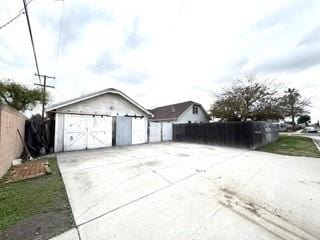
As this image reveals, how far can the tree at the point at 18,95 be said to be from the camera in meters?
15.3

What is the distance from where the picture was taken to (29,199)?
325 centimetres

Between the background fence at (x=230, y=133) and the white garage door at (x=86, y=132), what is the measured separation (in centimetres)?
730

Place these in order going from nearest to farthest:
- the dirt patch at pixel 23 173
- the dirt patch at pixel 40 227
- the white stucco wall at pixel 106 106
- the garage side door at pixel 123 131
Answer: the dirt patch at pixel 40 227
the dirt patch at pixel 23 173
the white stucco wall at pixel 106 106
the garage side door at pixel 123 131

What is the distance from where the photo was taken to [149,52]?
1045 centimetres

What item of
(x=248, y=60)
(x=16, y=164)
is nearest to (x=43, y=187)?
(x=16, y=164)

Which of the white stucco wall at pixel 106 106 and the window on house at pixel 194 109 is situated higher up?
the window on house at pixel 194 109

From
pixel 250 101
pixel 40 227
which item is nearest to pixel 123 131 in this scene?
pixel 40 227

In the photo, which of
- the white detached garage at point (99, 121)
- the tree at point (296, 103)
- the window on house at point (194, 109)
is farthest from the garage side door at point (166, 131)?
the tree at point (296, 103)

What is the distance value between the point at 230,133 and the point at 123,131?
827cm

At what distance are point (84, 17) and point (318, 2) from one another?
8502 millimetres

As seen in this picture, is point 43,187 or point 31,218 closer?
point 31,218

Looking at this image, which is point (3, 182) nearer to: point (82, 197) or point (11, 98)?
point (82, 197)

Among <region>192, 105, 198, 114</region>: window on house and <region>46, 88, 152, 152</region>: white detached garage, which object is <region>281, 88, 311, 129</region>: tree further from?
<region>46, 88, 152, 152</region>: white detached garage

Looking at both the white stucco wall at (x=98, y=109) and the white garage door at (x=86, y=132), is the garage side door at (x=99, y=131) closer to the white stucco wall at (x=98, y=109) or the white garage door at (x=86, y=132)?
the white garage door at (x=86, y=132)
